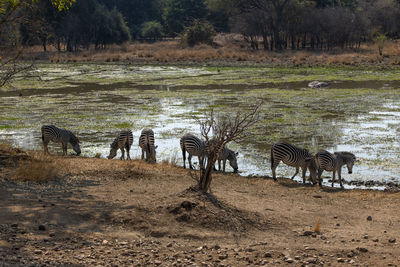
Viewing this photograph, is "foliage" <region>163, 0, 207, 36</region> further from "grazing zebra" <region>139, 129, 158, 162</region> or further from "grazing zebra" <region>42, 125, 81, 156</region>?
"grazing zebra" <region>139, 129, 158, 162</region>

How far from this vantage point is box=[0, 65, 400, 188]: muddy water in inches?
679

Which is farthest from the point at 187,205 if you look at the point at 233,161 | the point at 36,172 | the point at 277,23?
the point at 277,23

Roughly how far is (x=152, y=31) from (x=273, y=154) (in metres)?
80.4

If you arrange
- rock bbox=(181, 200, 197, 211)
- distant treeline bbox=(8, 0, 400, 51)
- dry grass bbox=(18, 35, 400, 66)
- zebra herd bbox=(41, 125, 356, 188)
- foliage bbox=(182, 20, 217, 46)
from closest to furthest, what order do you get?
rock bbox=(181, 200, 197, 211) < zebra herd bbox=(41, 125, 356, 188) < dry grass bbox=(18, 35, 400, 66) < distant treeline bbox=(8, 0, 400, 51) < foliage bbox=(182, 20, 217, 46)

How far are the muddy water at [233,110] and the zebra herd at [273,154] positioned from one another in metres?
0.61

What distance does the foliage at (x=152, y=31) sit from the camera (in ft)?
301

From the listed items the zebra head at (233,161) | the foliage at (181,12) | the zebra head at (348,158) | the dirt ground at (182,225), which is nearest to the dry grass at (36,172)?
the dirt ground at (182,225)

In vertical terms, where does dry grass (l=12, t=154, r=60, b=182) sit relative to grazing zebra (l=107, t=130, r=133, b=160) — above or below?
above

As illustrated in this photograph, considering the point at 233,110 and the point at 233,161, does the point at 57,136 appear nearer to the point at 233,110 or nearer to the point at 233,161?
the point at 233,161

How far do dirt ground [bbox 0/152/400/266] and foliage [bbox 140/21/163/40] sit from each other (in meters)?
81.8

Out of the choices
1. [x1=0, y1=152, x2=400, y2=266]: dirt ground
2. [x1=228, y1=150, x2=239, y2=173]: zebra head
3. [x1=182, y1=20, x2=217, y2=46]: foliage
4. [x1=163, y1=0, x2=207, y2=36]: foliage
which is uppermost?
[x1=163, y1=0, x2=207, y2=36]: foliage

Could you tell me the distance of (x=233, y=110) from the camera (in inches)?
974

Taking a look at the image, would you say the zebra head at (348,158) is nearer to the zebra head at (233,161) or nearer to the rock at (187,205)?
the zebra head at (233,161)

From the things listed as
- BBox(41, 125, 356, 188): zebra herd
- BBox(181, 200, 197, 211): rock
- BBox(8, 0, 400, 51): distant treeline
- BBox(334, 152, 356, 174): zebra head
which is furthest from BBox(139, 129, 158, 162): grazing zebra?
BBox(8, 0, 400, 51): distant treeline
